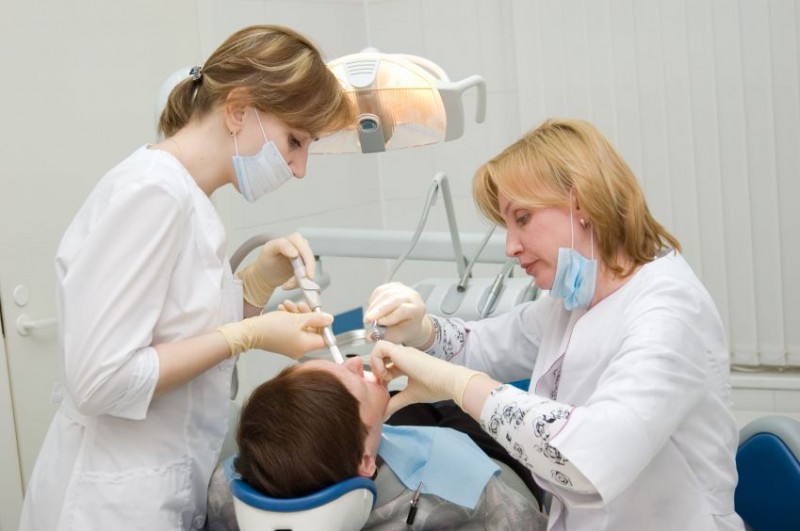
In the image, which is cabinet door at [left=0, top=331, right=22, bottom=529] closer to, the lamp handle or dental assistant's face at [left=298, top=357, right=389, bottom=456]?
dental assistant's face at [left=298, top=357, right=389, bottom=456]

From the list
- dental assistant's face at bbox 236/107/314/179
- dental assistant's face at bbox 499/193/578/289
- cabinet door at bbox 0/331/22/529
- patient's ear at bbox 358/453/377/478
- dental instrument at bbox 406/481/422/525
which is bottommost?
cabinet door at bbox 0/331/22/529

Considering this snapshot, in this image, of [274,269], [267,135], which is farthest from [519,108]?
[267,135]

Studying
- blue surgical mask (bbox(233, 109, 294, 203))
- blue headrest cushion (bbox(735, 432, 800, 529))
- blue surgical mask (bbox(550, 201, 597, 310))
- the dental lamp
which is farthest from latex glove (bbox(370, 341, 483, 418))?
blue headrest cushion (bbox(735, 432, 800, 529))

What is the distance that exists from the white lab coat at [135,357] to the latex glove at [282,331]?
6cm

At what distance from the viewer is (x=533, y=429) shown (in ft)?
4.55

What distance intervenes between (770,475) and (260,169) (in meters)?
1.16

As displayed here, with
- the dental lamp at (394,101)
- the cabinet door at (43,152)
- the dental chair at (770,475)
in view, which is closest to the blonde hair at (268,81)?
the dental lamp at (394,101)

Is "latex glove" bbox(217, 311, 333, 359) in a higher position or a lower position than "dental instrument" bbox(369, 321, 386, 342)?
higher

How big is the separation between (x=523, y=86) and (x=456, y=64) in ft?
1.10

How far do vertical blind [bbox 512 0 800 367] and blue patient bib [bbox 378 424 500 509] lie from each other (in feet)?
6.20

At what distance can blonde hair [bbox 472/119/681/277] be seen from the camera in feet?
5.05

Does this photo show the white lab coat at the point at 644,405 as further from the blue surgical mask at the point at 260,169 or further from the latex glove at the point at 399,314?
the blue surgical mask at the point at 260,169

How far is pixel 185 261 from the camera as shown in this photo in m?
1.54

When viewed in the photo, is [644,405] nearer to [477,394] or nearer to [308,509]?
[477,394]
